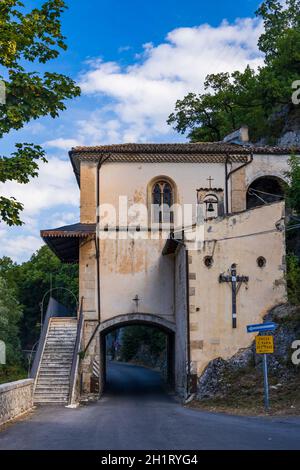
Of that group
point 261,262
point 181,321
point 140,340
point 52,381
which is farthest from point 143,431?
point 140,340

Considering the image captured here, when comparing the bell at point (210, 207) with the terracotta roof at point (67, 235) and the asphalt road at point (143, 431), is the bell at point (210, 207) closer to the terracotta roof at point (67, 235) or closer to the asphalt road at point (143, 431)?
the terracotta roof at point (67, 235)

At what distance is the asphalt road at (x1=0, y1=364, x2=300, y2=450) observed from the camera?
9.34 meters

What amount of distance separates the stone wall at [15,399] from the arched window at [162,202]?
8.92 meters

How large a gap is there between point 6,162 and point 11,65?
1.97m

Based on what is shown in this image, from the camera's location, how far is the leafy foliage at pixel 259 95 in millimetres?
33500

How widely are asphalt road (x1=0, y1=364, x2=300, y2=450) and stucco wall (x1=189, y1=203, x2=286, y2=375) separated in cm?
383

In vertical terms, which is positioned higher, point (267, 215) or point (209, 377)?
point (267, 215)

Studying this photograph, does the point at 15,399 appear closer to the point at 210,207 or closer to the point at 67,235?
the point at 67,235

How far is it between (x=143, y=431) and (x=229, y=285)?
392 inches

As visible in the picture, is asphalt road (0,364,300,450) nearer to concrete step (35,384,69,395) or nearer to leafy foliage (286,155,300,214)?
concrete step (35,384,69,395)

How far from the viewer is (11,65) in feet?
38.8

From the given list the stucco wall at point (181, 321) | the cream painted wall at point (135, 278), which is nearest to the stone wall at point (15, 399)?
the stucco wall at point (181, 321)
